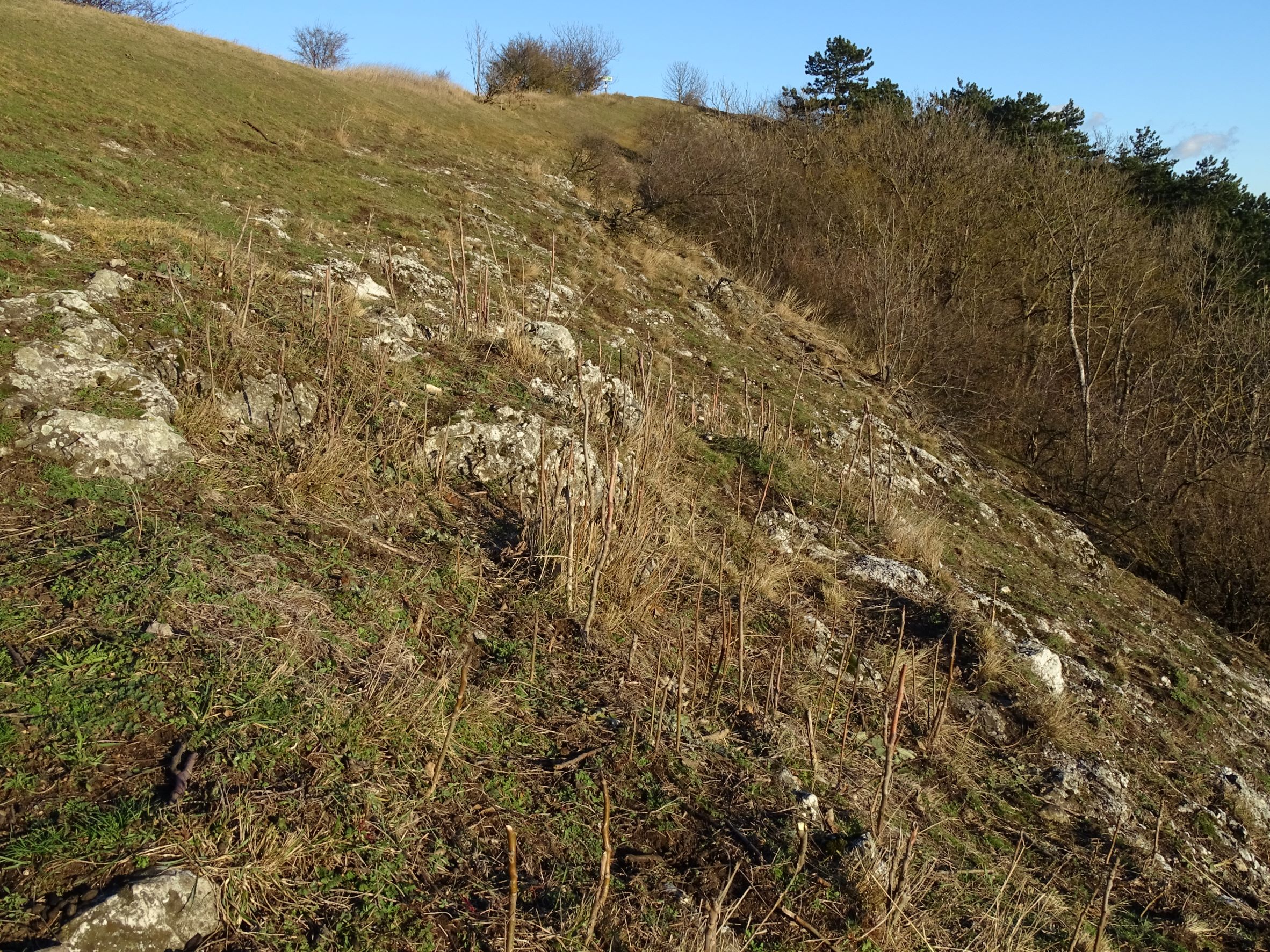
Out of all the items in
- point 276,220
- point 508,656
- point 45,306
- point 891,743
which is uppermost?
point 276,220

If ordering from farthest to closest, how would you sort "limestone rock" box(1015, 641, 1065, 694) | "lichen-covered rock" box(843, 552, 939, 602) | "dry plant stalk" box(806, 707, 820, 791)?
"lichen-covered rock" box(843, 552, 939, 602)
"limestone rock" box(1015, 641, 1065, 694)
"dry plant stalk" box(806, 707, 820, 791)

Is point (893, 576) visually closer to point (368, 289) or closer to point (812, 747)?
point (812, 747)

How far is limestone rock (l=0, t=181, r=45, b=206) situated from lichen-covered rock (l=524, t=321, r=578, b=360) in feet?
12.0

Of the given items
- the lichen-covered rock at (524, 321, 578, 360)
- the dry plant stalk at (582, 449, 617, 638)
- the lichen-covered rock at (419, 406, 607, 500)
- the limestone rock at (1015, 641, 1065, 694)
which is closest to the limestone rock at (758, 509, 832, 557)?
the lichen-covered rock at (419, 406, 607, 500)

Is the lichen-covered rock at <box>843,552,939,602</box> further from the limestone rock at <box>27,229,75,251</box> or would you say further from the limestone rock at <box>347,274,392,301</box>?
the limestone rock at <box>27,229,75,251</box>

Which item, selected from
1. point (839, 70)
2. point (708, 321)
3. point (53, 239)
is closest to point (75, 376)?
point (53, 239)

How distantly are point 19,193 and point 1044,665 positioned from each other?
26.0ft

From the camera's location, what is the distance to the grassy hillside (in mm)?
2178

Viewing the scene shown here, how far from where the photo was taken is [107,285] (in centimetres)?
463

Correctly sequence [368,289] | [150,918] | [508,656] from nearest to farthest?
[150,918] → [508,656] → [368,289]

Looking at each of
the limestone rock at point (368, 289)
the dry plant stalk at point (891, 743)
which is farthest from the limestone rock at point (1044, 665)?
the limestone rock at point (368, 289)

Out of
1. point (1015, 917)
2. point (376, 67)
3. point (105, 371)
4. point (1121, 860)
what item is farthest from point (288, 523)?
point (376, 67)

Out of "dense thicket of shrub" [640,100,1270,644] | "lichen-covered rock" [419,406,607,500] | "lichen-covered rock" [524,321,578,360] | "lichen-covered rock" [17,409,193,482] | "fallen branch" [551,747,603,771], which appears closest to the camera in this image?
Answer: "fallen branch" [551,747,603,771]

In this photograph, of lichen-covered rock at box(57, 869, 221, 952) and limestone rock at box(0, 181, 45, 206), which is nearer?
lichen-covered rock at box(57, 869, 221, 952)
